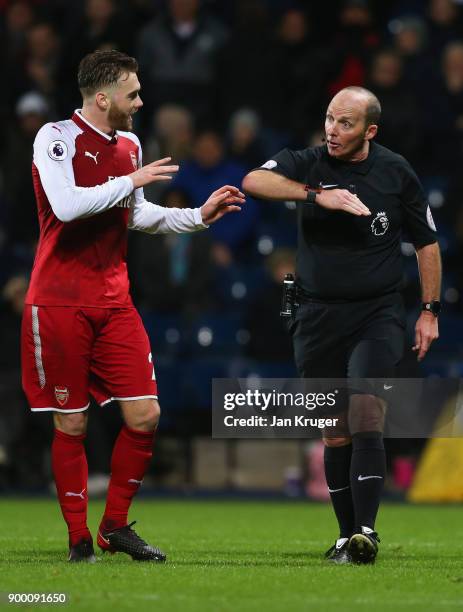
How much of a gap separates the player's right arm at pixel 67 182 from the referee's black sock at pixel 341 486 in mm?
1636

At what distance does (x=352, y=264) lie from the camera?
712 cm

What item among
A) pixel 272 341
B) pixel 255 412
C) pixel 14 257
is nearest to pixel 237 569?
pixel 255 412

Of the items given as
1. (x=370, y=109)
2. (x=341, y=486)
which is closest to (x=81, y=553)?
(x=341, y=486)

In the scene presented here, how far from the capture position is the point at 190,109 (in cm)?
1523

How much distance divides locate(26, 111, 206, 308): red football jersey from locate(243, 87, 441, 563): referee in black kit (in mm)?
657

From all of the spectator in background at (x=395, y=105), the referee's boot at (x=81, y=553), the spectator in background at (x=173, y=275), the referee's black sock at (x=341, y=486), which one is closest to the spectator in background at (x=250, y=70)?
the spectator in background at (x=395, y=105)

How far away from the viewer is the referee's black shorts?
7.04m

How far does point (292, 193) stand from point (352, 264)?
46 centimetres

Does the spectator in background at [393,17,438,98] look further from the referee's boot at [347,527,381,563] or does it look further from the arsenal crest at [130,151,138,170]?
the referee's boot at [347,527,381,563]

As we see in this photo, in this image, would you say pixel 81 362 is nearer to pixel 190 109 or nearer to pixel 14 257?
pixel 14 257

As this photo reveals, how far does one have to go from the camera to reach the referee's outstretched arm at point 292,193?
683 centimetres

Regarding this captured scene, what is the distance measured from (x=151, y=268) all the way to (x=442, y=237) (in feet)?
8.82

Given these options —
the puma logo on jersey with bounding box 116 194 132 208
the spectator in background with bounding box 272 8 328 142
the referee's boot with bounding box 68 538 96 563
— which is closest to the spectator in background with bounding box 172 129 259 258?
the spectator in background with bounding box 272 8 328 142

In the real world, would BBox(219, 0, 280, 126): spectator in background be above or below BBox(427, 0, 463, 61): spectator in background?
below
